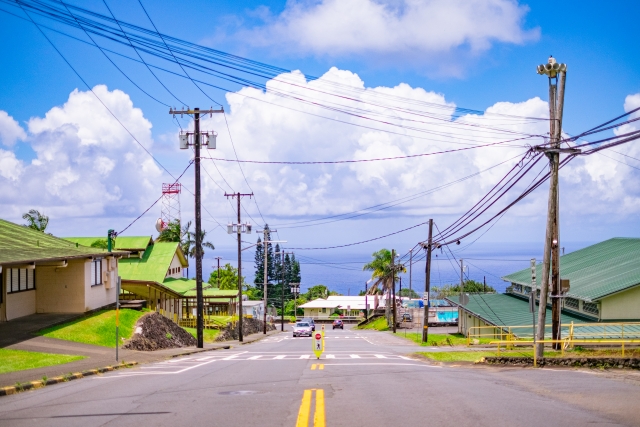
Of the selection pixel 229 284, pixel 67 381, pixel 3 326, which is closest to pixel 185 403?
pixel 67 381

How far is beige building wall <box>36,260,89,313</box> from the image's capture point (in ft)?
101

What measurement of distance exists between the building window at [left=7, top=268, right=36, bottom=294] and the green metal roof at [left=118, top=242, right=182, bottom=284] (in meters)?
18.9

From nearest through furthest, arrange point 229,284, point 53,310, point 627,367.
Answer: point 627,367
point 53,310
point 229,284

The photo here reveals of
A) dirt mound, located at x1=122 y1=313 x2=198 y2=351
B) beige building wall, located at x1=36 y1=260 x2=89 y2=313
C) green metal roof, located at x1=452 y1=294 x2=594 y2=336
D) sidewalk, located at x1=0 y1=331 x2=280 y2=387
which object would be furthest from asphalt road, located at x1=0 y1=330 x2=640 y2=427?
green metal roof, located at x1=452 y1=294 x2=594 y2=336

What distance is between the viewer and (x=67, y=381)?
1633 centimetres

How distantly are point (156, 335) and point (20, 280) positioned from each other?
274 inches

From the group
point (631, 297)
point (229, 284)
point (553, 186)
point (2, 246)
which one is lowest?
point (229, 284)

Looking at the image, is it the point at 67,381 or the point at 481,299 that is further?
the point at 481,299

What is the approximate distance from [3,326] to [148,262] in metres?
27.6

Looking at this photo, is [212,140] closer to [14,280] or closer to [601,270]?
[14,280]

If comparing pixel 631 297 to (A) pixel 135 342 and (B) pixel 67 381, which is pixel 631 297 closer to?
(A) pixel 135 342

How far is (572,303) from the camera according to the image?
128ft

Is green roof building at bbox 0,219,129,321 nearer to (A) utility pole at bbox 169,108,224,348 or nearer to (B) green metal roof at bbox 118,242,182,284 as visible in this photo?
(A) utility pole at bbox 169,108,224,348

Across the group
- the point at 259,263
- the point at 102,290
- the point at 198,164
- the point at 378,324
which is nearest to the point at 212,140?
the point at 198,164
